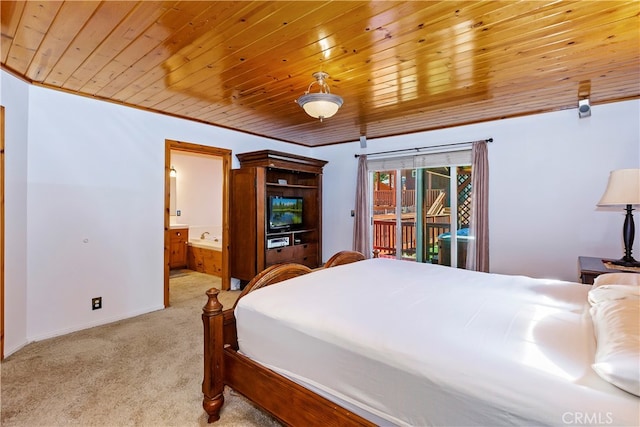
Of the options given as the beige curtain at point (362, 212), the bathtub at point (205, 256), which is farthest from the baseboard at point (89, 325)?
the beige curtain at point (362, 212)

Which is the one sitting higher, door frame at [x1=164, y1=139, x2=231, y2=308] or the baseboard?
door frame at [x1=164, y1=139, x2=231, y2=308]

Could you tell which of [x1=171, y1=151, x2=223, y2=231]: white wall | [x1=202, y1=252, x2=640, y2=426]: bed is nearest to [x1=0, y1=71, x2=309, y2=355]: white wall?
[x1=202, y1=252, x2=640, y2=426]: bed

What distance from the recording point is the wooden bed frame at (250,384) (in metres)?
1.36

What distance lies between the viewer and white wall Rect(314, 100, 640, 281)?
3.24 metres

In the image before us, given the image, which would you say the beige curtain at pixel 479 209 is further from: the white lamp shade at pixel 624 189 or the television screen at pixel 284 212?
the television screen at pixel 284 212

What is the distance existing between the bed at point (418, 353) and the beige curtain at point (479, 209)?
1.81 m

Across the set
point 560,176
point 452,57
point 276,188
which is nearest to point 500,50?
point 452,57

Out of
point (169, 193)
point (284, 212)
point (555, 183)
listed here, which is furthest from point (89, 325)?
point (555, 183)

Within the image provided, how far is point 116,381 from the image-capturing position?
2.21 m

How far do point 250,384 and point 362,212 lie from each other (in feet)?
11.8

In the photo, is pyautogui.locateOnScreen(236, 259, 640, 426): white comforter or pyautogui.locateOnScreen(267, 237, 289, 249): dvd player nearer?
pyautogui.locateOnScreen(236, 259, 640, 426): white comforter

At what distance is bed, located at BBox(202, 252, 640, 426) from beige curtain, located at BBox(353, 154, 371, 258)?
9.06ft

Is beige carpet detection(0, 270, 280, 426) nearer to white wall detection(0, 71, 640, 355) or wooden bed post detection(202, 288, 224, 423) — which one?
wooden bed post detection(202, 288, 224, 423)

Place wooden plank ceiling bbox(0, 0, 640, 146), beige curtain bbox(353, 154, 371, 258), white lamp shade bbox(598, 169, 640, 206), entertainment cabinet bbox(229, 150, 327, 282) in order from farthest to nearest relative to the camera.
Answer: beige curtain bbox(353, 154, 371, 258) → entertainment cabinet bbox(229, 150, 327, 282) → white lamp shade bbox(598, 169, 640, 206) → wooden plank ceiling bbox(0, 0, 640, 146)
